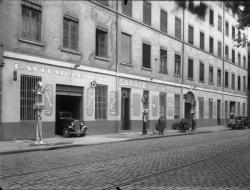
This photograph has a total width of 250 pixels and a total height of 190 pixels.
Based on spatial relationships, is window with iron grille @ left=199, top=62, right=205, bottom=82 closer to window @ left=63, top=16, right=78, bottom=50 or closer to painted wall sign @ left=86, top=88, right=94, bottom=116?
painted wall sign @ left=86, top=88, right=94, bottom=116

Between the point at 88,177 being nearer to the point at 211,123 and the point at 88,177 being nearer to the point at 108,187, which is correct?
the point at 108,187

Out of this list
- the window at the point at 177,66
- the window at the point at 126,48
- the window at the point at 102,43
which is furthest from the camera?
the window at the point at 177,66

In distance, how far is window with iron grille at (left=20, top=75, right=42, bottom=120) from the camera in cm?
1789

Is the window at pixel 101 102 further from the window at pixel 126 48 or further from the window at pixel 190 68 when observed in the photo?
the window at pixel 190 68

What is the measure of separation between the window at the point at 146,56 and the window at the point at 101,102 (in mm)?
5393

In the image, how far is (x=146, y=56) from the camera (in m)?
28.1

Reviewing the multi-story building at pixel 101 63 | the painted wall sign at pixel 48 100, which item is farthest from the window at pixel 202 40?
the painted wall sign at pixel 48 100

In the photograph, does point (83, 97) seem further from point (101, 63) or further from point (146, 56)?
point (146, 56)

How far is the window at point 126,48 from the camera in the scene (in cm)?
2544

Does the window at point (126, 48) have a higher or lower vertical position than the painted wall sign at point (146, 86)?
higher

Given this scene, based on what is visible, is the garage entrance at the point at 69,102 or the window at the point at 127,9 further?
the window at the point at 127,9

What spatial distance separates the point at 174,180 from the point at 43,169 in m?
3.32

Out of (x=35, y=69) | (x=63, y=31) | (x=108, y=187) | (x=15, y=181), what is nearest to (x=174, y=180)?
(x=108, y=187)

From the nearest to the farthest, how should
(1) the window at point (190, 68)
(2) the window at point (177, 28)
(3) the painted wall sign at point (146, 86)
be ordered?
(3) the painted wall sign at point (146, 86), (2) the window at point (177, 28), (1) the window at point (190, 68)
